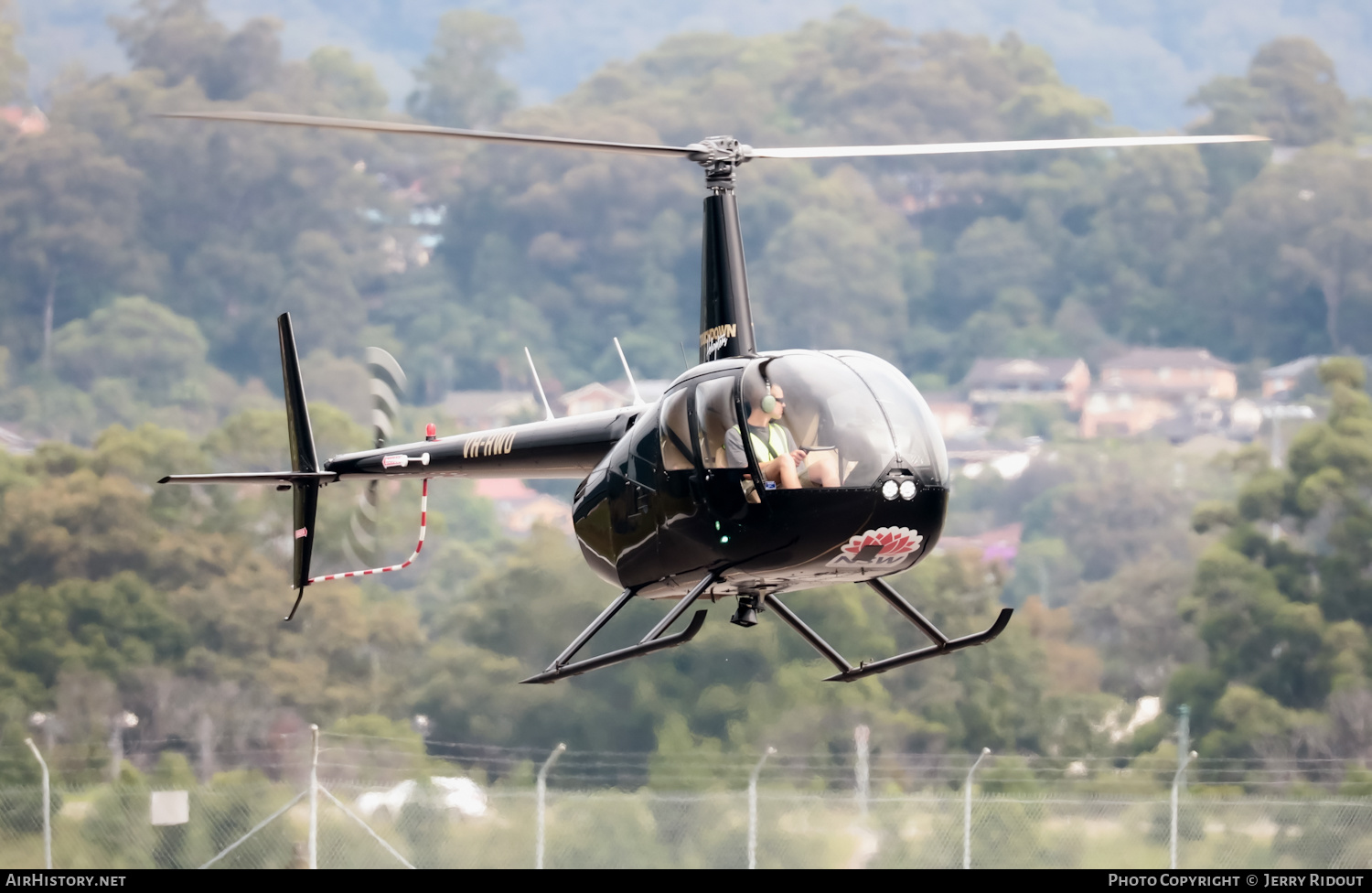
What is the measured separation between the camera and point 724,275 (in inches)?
480

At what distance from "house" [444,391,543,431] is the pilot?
52724mm

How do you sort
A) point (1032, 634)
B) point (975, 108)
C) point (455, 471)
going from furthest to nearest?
1. point (975, 108)
2. point (1032, 634)
3. point (455, 471)

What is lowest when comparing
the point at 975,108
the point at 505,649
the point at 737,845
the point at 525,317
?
the point at 737,845

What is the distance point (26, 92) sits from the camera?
94.2m

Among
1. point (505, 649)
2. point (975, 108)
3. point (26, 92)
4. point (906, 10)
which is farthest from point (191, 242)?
point (906, 10)

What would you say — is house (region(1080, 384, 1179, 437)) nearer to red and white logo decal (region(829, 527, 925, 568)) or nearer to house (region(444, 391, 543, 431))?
house (region(444, 391, 543, 431))

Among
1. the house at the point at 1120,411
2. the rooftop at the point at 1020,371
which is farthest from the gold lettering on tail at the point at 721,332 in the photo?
the rooftop at the point at 1020,371

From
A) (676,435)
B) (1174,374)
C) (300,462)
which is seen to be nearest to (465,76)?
(1174,374)

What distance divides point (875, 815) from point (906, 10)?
121169 millimetres

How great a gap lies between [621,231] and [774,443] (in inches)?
3330

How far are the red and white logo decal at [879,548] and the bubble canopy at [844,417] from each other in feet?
0.96

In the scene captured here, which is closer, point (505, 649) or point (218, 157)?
point (505, 649)

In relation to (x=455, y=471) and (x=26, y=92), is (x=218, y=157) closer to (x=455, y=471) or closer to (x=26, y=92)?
(x=26, y=92)

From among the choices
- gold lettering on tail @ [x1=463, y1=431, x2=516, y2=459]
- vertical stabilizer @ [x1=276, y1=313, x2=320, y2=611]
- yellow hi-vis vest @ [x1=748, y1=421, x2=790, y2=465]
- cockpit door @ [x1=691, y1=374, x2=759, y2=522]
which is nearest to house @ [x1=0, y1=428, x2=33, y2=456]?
vertical stabilizer @ [x1=276, y1=313, x2=320, y2=611]
